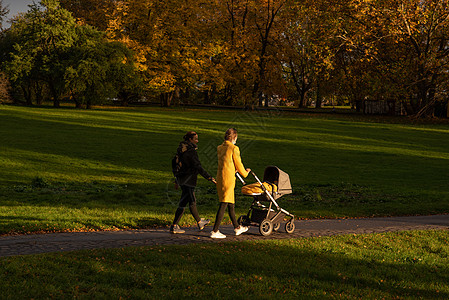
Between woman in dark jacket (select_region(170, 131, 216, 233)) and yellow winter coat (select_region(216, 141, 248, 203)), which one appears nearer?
yellow winter coat (select_region(216, 141, 248, 203))

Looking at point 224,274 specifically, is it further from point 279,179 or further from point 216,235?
point 279,179

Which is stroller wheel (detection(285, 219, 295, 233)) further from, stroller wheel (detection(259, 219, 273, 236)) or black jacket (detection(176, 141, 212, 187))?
black jacket (detection(176, 141, 212, 187))

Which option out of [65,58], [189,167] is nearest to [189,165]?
[189,167]

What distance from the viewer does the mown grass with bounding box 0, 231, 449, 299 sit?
6.41 m

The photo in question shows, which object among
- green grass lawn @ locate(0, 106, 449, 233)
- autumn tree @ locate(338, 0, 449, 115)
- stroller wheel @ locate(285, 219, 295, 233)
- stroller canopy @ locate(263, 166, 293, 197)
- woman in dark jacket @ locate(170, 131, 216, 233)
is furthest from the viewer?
autumn tree @ locate(338, 0, 449, 115)

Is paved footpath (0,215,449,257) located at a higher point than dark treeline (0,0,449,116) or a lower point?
lower

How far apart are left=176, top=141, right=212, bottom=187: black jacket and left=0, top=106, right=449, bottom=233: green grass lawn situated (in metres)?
1.98

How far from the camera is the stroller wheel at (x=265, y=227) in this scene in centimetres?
990

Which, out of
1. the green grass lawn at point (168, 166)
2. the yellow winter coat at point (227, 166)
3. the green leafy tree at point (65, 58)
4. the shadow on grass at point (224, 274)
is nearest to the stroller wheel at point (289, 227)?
the shadow on grass at point (224, 274)

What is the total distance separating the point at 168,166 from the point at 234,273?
16.3 meters

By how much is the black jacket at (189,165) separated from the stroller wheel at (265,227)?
62.6 inches

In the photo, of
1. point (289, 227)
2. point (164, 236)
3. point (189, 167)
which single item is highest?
point (189, 167)

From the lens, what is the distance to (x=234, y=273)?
288 inches

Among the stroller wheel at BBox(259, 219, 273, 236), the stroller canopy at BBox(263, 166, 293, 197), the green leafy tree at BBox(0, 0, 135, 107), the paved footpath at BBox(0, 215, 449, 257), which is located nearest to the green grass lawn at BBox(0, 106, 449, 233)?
the paved footpath at BBox(0, 215, 449, 257)
